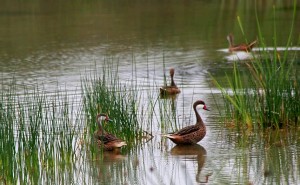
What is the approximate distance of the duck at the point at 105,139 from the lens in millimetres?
10509

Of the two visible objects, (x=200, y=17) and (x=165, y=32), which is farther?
(x=200, y=17)

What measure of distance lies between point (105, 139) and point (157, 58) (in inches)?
364

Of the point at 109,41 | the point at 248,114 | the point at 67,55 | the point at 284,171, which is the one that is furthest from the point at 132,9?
the point at 284,171

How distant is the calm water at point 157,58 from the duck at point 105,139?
16 cm

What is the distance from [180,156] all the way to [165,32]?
45.9 ft

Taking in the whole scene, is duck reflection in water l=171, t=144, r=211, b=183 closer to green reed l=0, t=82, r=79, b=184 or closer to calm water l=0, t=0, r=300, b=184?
calm water l=0, t=0, r=300, b=184

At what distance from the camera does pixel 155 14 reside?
92.2 ft

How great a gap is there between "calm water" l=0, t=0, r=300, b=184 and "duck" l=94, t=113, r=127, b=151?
0.51ft

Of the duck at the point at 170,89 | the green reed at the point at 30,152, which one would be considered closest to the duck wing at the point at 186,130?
the green reed at the point at 30,152

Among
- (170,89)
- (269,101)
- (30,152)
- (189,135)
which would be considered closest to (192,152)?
(189,135)

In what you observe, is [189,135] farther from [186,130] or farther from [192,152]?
[192,152]

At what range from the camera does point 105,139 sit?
10625 millimetres

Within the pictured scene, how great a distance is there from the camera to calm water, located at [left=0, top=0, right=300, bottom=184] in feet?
32.0

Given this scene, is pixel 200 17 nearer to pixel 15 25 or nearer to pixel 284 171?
pixel 15 25
